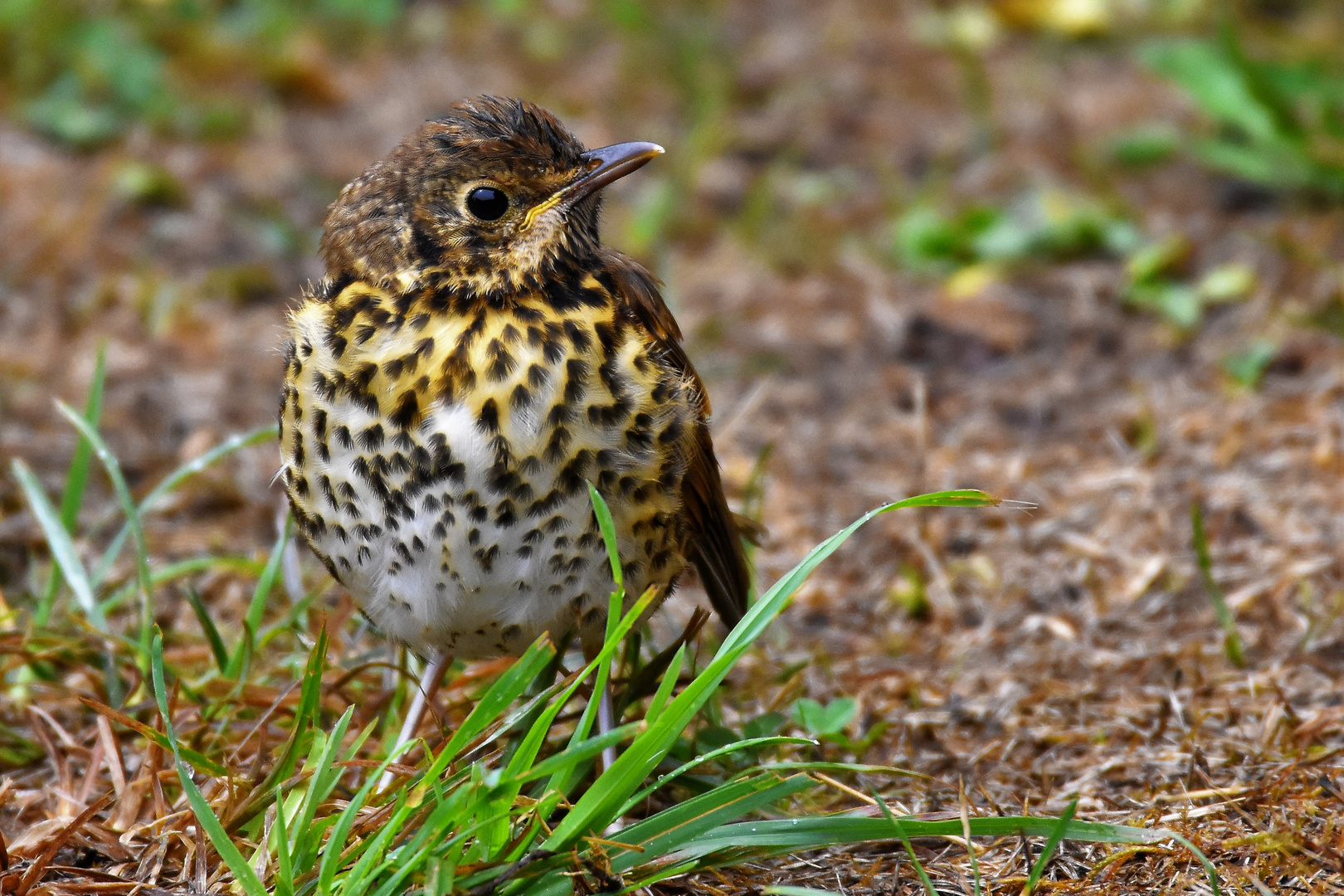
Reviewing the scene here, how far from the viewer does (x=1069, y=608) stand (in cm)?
A: 421

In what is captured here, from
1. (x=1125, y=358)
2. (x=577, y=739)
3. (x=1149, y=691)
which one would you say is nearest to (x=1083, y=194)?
(x=1125, y=358)

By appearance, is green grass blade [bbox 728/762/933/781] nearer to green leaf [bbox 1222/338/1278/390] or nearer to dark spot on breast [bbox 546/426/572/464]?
dark spot on breast [bbox 546/426/572/464]

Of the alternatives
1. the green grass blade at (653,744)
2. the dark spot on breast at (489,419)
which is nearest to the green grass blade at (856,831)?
the green grass blade at (653,744)

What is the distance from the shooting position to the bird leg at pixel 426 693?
3221 millimetres

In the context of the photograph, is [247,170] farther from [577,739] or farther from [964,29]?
[577,739]

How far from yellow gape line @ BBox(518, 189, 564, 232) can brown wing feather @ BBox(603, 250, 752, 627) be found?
0.55 ft

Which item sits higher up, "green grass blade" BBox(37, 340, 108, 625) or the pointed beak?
the pointed beak

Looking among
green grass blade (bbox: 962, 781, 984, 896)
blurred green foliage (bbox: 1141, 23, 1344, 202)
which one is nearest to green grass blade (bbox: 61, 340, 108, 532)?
green grass blade (bbox: 962, 781, 984, 896)

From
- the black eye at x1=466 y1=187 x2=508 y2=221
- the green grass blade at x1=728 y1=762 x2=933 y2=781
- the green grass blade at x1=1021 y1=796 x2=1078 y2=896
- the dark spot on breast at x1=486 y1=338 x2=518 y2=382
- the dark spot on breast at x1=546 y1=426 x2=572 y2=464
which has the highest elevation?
the black eye at x1=466 y1=187 x2=508 y2=221

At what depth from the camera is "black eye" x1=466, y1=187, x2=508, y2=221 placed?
302cm

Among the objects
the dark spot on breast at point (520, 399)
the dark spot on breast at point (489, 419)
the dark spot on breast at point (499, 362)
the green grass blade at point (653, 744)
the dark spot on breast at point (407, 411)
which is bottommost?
the green grass blade at point (653, 744)

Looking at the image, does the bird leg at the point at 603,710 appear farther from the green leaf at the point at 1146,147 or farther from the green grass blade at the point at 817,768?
the green leaf at the point at 1146,147

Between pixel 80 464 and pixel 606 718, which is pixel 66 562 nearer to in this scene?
pixel 80 464

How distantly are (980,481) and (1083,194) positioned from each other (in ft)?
7.61
